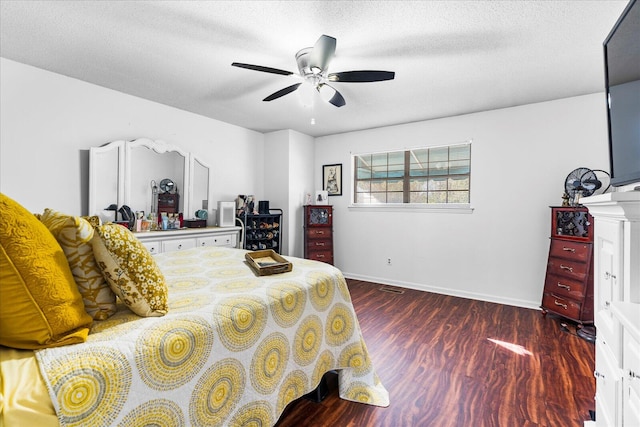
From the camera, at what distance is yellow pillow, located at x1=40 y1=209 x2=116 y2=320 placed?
1.06 meters

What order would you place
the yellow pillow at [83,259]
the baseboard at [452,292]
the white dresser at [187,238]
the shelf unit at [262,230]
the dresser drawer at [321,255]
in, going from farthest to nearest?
the dresser drawer at [321,255] → the shelf unit at [262,230] → the baseboard at [452,292] → the white dresser at [187,238] → the yellow pillow at [83,259]

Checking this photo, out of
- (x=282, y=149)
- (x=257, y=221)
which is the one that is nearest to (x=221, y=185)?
(x=257, y=221)

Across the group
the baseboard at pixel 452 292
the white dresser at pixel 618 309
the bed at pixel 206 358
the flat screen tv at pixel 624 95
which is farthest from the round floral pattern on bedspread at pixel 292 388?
the baseboard at pixel 452 292

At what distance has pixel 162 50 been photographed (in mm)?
2383

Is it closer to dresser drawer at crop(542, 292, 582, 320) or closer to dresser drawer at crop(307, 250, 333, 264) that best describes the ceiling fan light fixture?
dresser drawer at crop(307, 250, 333, 264)

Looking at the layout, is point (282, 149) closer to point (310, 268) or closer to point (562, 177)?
point (310, 268)

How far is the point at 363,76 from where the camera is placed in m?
2.17

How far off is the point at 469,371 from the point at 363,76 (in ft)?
7.52

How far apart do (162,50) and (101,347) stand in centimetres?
234

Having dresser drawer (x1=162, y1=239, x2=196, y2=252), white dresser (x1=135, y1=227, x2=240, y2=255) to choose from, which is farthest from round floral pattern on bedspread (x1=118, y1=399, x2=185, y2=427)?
dresser drawer (x1=162, y1=239, x2=196, y2=252)

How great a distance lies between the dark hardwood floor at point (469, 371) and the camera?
169cm

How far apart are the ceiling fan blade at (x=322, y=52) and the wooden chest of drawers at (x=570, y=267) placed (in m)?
2.84

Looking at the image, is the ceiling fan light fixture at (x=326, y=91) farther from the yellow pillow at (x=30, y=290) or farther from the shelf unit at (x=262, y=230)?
the shelf unit at (x=262, y=230)

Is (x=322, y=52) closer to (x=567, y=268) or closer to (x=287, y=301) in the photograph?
(x=287, y=301)
